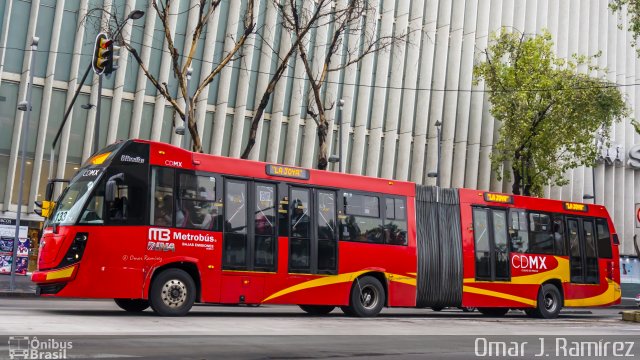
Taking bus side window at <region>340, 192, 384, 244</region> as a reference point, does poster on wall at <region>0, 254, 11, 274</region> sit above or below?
below

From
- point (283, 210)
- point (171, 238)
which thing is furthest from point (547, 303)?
point (171, 238)

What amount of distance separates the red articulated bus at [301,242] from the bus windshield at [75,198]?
0.10 feet

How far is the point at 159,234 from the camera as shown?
15.1 metres

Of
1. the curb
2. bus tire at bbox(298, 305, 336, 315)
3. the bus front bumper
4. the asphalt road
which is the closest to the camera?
the asphalt road

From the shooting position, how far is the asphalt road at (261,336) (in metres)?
9.09

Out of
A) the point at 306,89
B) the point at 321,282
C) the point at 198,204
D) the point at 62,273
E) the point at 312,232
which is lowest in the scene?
the point at 62,273

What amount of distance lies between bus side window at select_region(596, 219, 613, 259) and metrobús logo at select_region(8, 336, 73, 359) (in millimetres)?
18379

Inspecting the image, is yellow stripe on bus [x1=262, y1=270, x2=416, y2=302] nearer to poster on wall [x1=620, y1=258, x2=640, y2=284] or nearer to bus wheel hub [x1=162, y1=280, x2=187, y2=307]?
bus wheel hub [x1=162, y1=280, x2=187, y2=307]

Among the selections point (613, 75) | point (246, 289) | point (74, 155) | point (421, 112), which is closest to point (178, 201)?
point (246, 289)

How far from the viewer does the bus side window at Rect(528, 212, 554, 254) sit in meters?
22.0

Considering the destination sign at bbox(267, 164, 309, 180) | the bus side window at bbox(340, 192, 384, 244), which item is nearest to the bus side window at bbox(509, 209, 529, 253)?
the bus side window at bbox(340, 192, 384, 244)

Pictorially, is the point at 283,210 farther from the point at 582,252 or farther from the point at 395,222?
the point at 582,252

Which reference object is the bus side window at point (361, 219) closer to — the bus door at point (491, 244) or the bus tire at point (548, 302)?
the bus door at point (491, 244)

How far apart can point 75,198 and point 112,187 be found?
975mm
